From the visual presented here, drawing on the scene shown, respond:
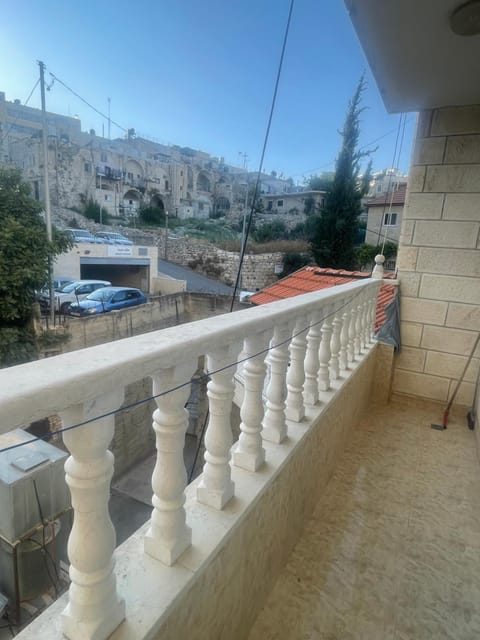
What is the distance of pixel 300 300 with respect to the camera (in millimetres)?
1172

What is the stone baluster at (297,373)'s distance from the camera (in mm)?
1228

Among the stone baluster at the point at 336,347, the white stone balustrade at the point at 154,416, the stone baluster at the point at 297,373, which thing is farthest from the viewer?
the stone baluster at the point at 336,347

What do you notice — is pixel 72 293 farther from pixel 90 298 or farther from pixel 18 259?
pixel 18 259

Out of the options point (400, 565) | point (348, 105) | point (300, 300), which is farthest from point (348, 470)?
point (348, 105)

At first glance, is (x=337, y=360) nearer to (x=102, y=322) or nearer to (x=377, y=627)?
(x=377, y=627)

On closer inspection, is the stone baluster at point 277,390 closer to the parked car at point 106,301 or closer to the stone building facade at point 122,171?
the parked car at point 106,301

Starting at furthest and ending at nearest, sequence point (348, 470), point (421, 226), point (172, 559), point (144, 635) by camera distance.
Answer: point (421, 226) → point (348, 470) → point (172, 559) → point (144, 635)

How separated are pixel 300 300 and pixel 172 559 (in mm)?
832

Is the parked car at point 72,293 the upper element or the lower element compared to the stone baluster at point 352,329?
lower

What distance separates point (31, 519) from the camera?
967mm

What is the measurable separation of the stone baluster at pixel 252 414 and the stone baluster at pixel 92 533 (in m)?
0.50

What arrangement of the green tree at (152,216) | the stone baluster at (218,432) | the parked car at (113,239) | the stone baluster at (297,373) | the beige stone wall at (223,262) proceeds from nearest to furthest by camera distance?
the stone baluster at (218,432) < the stone baluster at (297,373) < the parked car at (113,239) < the beige stone wall at (223,262) < the green tree at (152,216)

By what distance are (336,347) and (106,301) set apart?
10228 millimetres

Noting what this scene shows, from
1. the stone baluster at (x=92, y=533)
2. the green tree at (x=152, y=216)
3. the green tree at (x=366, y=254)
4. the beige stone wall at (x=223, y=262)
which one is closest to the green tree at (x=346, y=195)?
the green tree at (x=366, y=254)
